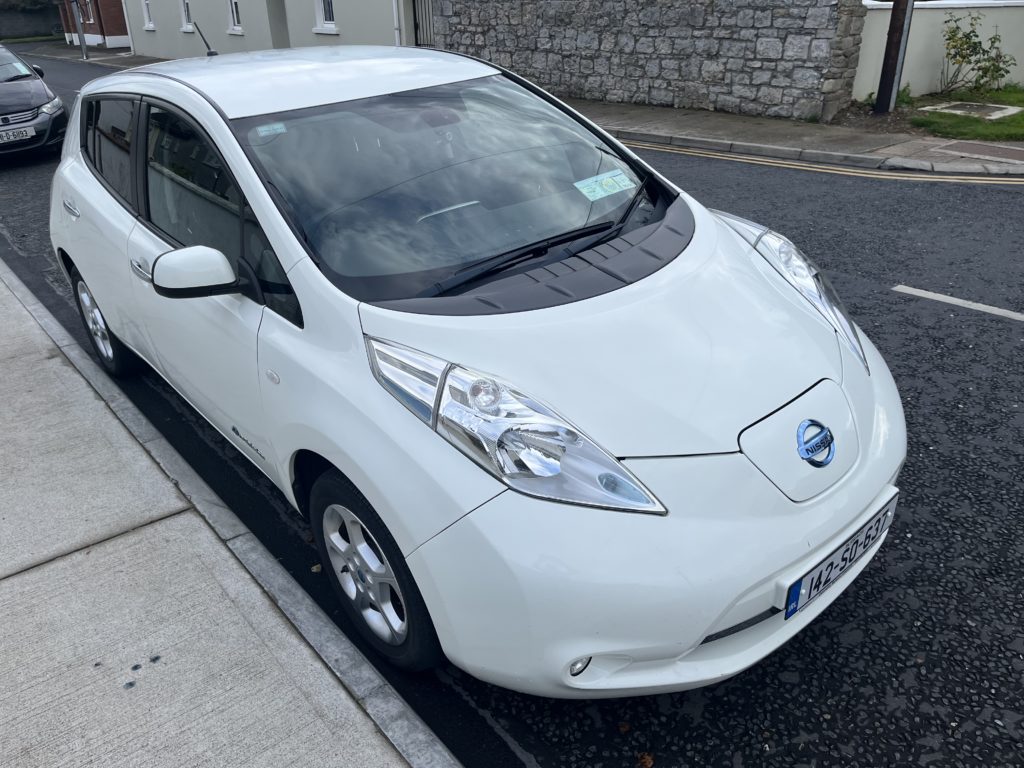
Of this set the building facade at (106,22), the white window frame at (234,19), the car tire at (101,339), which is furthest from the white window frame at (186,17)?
the car tire at (101,339)

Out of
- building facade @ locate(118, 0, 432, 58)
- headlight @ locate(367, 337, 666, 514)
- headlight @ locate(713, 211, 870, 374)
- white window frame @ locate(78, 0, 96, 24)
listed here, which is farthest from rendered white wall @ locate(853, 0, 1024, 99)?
white window frame @ locate(78, 0, 96, 24)

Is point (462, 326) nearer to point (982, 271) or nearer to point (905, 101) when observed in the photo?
point (982, 271)

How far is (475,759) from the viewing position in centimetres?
235

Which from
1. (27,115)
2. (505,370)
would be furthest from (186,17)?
(505,370)

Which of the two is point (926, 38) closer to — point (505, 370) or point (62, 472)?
point (505, 370)

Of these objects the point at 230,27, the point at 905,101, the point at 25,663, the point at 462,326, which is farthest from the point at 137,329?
the point at 230,27

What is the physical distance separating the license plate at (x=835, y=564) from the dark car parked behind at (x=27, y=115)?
11196 mm

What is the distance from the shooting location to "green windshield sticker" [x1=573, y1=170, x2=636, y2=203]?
10.3ft

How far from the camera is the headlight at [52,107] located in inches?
420

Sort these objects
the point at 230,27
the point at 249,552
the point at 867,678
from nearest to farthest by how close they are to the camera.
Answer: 1. the point at 867,678
2. the point at 249,552
3. the point at 230,27

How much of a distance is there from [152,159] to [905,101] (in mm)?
11263

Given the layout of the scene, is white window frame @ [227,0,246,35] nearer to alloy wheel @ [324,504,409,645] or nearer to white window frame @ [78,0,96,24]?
white window frame @ [78,0,96,24]

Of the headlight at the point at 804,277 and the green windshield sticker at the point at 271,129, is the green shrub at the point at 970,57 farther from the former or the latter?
the green windshield sticker at the point at 271,129

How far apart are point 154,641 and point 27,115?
33.1ft
